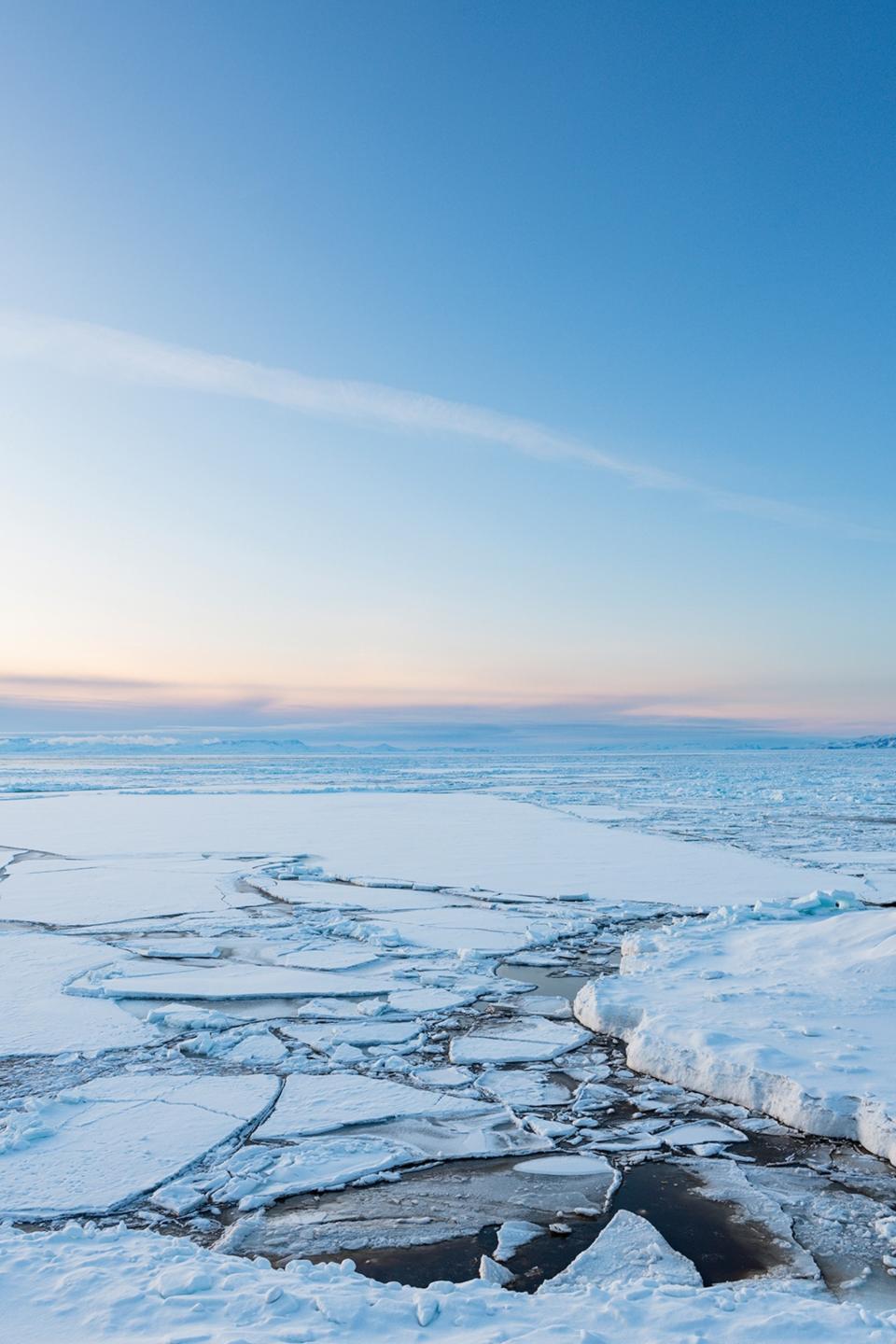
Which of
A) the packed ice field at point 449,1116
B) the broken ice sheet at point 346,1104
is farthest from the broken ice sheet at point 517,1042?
the broken ice sheet at point 346,1104

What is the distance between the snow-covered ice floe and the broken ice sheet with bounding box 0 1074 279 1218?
222 cm

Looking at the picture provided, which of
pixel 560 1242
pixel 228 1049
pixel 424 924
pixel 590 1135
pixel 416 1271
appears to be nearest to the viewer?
pixel 416 1271

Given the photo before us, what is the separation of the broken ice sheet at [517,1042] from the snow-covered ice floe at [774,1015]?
25cm

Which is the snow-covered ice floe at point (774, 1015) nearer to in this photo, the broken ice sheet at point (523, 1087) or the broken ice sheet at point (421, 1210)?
the broken ice sheet at point (523, 1087)

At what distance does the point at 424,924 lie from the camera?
27.7 ft

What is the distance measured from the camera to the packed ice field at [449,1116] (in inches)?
107

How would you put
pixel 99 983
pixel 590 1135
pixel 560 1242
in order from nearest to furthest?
pixel 560 1242 < pixel 590 1135 < pixel 99 983

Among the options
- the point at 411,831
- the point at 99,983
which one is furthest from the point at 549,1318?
the point at 411,831

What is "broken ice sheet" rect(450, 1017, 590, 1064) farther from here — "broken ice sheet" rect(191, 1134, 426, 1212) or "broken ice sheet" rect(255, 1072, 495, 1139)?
"broken ice sheet" rect(191, 1134, 426, 1212)

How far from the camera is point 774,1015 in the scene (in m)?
5.15

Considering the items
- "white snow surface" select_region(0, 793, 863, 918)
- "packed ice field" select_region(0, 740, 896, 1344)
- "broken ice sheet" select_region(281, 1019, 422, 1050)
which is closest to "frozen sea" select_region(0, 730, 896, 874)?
"white snow surface" select_region(0, 793, 863, 918)

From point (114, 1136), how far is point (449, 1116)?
1507 millimetres

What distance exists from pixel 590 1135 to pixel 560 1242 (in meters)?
0.92

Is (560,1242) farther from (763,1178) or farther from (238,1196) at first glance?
(238,1196)
